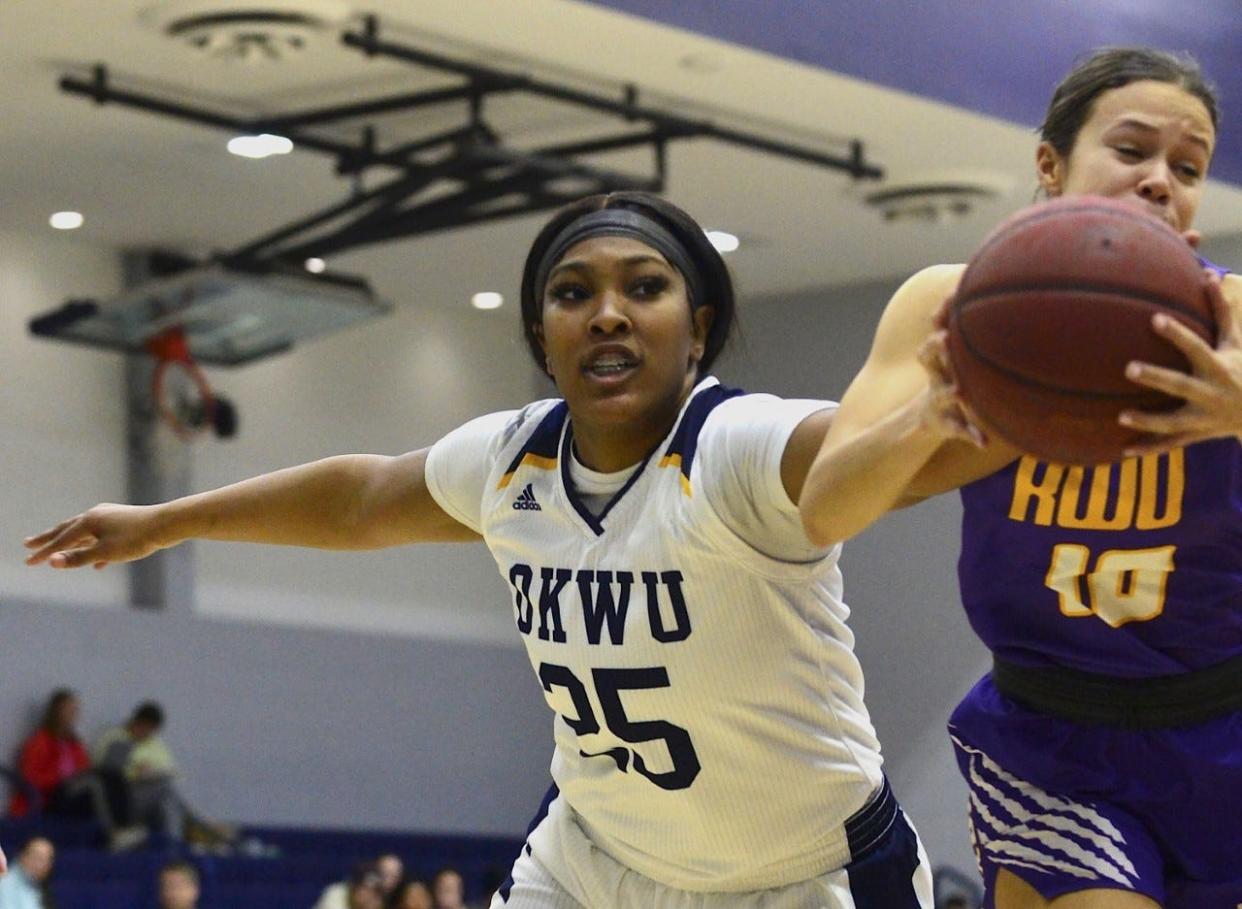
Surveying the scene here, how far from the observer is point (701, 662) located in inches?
142

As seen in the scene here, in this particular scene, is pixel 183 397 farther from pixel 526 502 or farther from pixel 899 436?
pixel 899 436

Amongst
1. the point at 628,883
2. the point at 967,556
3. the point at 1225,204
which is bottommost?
the point at 628,883

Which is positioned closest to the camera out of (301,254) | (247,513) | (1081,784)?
(1081,784)

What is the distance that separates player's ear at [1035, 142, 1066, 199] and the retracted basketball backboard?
959 cm

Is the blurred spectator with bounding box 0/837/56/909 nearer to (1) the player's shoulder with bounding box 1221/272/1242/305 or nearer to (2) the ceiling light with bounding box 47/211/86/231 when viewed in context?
(2) the ceiling light with bounding box 47/211/86/231

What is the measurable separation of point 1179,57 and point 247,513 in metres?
1.96

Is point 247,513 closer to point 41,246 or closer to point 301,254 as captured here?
point 301,254

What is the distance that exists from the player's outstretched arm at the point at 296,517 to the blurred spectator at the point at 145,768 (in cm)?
1022

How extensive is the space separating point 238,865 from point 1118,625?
10473 mm

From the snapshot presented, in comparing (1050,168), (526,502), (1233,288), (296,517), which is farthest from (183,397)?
(1233,288)

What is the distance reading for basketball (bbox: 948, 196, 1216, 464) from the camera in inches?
102

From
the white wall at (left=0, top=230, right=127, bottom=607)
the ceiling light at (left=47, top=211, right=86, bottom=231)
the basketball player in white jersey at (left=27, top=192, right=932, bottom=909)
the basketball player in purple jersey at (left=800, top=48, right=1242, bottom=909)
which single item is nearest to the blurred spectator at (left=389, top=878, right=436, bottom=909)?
the white wall at (left=0, top=230, right=127, bottom=607)

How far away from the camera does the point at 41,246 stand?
15852mm

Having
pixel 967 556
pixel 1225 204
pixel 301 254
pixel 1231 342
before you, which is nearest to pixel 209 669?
pixel 301 254
